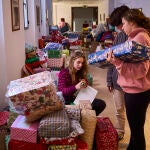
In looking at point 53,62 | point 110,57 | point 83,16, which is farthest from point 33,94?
point 83,16

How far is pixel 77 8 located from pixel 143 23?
17379mm

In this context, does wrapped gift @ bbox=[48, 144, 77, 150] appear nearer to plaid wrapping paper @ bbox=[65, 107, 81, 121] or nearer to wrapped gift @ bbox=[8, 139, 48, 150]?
wrapped gift @ bbox=[8, 139, 48, 150]

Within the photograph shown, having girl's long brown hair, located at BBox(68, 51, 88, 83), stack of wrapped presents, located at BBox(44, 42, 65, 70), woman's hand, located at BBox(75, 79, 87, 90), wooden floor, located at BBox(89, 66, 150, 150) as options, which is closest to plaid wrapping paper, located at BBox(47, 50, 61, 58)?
stack of wrapped presents, located at BBox(44, 42, 65, 70)

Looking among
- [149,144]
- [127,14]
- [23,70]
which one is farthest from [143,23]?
[23,70]

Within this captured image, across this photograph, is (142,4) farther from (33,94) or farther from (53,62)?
(33,94)

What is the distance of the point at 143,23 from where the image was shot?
2.06 meters

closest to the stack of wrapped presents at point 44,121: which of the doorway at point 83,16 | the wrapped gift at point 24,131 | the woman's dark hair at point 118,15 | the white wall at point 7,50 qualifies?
the wrapped gift at point 24,131

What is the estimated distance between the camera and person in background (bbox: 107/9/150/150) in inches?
77.7

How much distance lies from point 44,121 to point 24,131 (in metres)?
0.18

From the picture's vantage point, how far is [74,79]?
2.89 metres

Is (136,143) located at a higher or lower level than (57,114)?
lower

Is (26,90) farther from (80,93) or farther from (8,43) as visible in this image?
(8,43)

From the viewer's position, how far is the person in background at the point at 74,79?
9.25 ft

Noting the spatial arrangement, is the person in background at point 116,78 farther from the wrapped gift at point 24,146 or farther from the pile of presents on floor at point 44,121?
the wrapped gift at point 24,146
